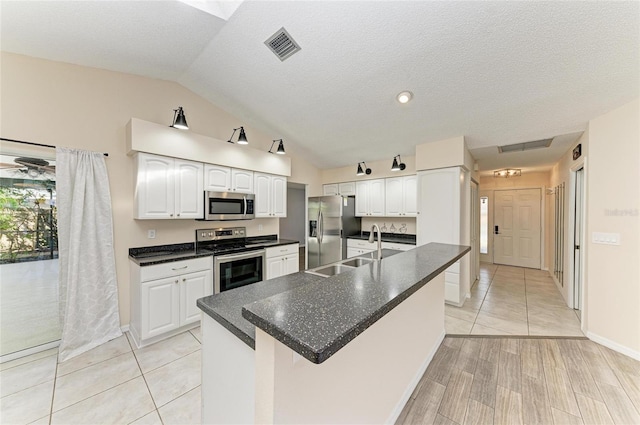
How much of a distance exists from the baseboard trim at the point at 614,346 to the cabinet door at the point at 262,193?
4.38 metres

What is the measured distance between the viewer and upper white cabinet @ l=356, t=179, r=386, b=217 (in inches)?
186

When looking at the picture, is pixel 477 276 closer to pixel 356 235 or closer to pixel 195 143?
pixel 356 235

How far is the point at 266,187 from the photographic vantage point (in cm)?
410

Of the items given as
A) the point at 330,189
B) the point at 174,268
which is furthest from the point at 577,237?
the point at 174,268

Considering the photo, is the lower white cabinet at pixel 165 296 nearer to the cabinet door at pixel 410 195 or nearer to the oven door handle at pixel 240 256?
the oven door handle at pixel 240 256

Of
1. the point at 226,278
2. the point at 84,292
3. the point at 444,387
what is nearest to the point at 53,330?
the point at 84,292

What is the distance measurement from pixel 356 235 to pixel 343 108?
110 inches

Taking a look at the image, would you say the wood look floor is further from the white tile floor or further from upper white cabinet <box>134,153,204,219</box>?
upper white cabinet <box>134,153,204,219</box>

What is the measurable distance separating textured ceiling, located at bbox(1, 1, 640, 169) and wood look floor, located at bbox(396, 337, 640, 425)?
2.60m

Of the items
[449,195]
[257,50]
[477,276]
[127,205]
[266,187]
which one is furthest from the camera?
[477,276]

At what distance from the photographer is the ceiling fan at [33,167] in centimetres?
240

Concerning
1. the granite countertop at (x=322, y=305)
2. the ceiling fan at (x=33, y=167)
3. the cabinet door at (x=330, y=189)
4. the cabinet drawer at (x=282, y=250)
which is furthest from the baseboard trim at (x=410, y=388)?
the ceiling fan at (x=33, y=167)

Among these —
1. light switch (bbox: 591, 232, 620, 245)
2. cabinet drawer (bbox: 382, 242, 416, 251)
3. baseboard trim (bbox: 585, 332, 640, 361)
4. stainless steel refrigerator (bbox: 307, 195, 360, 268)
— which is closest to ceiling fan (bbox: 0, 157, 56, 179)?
stainless steel refrigerator (bbox: 307, 195, 360, 268)

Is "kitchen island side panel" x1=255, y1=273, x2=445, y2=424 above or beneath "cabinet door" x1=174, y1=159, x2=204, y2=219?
beneath
